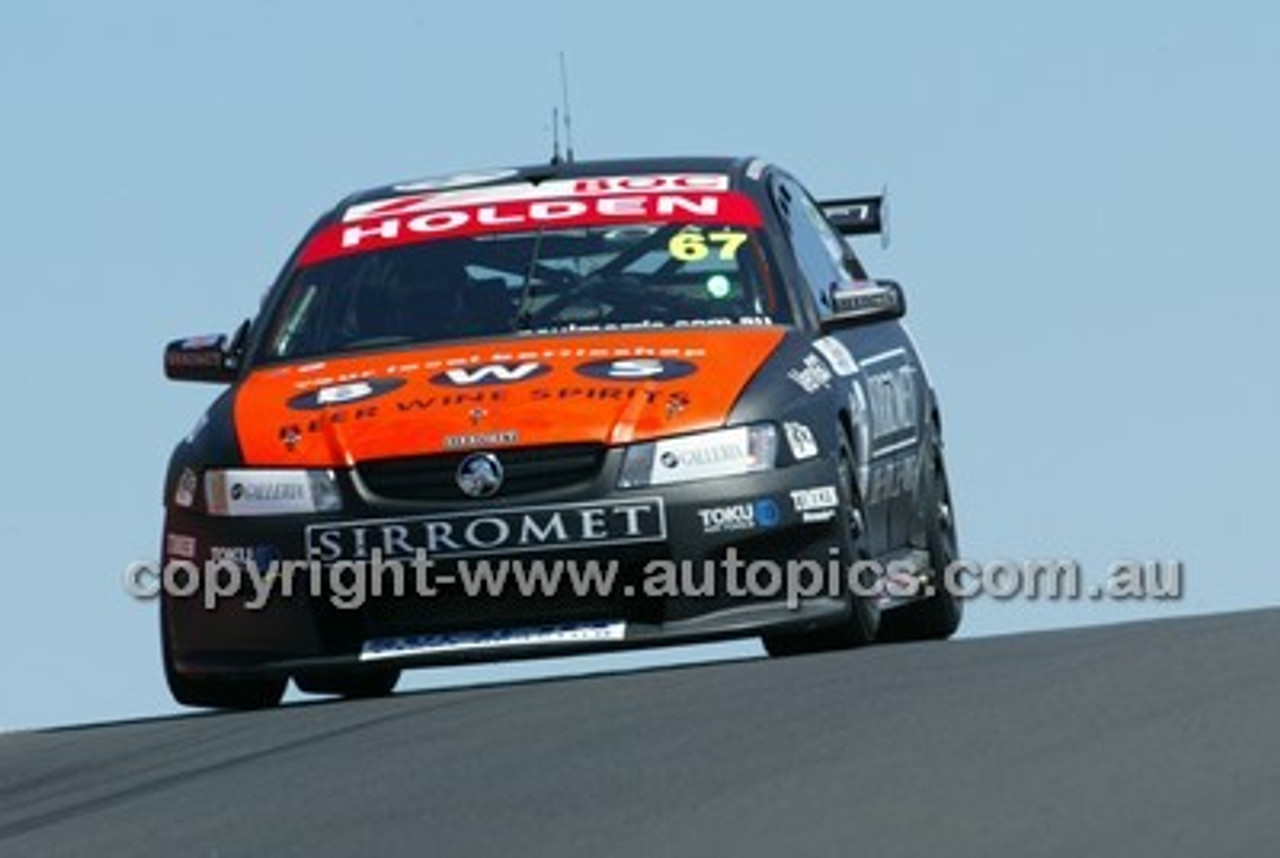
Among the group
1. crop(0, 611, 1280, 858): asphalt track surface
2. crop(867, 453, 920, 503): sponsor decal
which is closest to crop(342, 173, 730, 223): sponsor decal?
crop(867, 453, 920, 503): sponsor decal

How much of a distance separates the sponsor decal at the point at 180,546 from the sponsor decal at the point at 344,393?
47 centimetres

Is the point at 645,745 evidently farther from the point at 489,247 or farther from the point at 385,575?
the point at 489,247

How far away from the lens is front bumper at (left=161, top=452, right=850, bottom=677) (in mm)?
11539

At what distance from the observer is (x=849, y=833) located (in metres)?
7.33

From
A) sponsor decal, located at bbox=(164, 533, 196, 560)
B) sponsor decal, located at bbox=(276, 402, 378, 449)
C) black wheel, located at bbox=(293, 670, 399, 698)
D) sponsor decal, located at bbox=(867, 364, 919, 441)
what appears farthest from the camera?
sponsor decal, located at bbox=(867, 364, 919, 441)

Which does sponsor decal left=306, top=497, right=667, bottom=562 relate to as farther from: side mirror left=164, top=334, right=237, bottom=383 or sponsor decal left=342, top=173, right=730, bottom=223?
sponsor decal left=342, top=173, right=730, bottom=223

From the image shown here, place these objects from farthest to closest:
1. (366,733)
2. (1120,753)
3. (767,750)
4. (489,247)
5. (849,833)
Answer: (489,247) < (366,733) < (767,750) < (1120,753) < (849,833)

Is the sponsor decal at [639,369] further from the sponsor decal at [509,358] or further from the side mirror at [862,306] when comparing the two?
the side mirror at [862,306]

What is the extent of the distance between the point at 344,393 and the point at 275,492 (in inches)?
18.0

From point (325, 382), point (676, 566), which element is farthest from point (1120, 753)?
point (325, 382)

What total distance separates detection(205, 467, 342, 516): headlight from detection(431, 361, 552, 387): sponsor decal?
0.51m

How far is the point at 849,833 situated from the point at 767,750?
1.30m

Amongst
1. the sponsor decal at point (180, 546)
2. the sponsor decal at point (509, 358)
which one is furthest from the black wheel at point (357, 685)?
the sponsor decal at point (509, 358)

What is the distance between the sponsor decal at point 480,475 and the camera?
1159 cm
